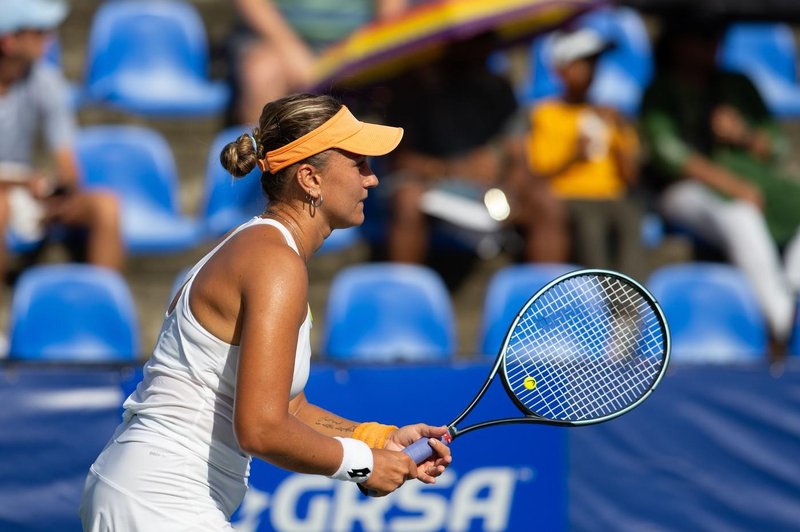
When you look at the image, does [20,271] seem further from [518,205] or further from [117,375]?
[518,205]

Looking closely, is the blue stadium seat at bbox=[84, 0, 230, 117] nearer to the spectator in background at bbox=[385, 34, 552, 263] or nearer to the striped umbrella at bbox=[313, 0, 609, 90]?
the striped umbrella at bbox=[313, 0, 609, 90]

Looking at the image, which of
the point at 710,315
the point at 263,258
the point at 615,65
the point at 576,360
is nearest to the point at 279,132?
the point at 263,258

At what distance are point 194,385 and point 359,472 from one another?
1.23ft

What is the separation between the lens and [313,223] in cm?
254

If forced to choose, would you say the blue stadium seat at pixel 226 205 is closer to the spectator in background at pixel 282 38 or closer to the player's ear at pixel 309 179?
the spectator in background at pixel 282 38

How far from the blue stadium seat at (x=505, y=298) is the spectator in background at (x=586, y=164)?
1.92ft

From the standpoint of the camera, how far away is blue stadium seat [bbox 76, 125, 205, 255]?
253 inches

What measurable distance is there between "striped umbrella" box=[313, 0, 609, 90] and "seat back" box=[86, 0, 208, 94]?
147cm

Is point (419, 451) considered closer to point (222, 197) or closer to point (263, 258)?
point (263, 258)

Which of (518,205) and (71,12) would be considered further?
(71,12)

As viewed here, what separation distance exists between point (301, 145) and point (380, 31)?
13.2 feet

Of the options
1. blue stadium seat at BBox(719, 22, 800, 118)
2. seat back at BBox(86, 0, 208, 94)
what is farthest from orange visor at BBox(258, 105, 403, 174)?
blue stadium seat at BBox(719, 22, 800, 118)

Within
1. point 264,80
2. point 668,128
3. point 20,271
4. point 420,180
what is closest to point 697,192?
point 668,128

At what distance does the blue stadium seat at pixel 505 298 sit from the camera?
5.33 meters
